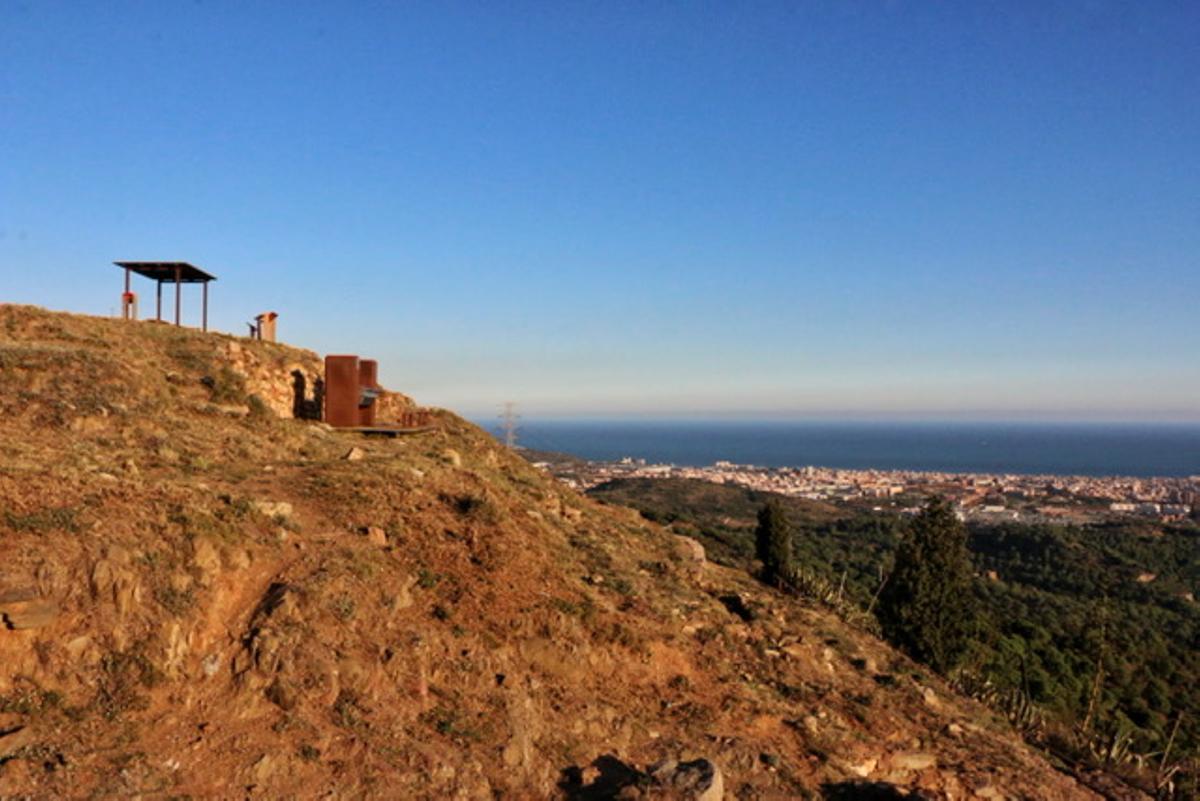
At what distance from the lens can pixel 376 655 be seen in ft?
23.9

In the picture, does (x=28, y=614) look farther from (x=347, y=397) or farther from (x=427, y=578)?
(x=347, y=397)

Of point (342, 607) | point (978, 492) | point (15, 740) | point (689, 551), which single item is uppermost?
point (342, 607)

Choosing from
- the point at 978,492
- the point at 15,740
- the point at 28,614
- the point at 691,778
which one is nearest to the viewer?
the point at 15,740

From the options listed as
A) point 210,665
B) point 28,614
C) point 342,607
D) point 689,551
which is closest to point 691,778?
point 342,607

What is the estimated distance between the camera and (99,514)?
24.4 feet

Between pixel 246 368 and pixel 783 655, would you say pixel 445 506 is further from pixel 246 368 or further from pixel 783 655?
pixel 246 368

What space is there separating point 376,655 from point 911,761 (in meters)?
6.28

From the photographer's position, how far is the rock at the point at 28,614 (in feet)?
19.9

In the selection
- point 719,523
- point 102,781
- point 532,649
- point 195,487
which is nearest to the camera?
point 102,781

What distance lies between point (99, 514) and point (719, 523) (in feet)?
159

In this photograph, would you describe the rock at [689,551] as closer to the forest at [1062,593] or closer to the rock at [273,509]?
the forest at [1062,593]

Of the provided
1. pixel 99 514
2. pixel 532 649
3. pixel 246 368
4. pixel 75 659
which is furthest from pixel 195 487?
pixel 246 368

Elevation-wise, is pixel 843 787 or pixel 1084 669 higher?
pixel 843 787

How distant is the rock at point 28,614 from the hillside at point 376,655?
18mm
